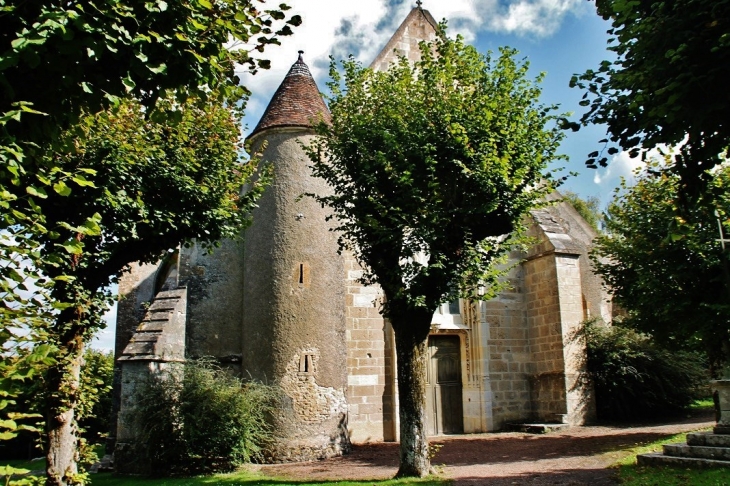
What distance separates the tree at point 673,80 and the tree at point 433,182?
9.39ft

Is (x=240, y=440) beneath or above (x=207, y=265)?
beneath

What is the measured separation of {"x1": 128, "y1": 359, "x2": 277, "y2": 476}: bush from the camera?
11008 mm

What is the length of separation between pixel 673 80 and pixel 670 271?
749cm

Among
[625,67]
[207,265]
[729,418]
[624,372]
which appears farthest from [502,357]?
[625,67]

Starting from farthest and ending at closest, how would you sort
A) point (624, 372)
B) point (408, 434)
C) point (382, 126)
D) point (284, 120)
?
point (624, 372) → point (284, 120) → point (382, 126) → point (408, 434)

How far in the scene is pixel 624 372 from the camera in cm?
1493

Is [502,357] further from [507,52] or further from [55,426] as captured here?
[55,426]

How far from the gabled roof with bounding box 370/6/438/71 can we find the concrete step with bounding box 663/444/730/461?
38.4ft

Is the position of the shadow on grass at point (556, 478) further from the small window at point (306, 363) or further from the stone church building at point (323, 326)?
the small window at point (306, 363)

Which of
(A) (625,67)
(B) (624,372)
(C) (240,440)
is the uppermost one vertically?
(A) (625,67)

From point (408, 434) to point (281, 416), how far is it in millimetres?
3784

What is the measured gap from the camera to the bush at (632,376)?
15133 mm

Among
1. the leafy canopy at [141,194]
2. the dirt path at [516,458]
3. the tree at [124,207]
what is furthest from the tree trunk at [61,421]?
the dirt path at [516,458]

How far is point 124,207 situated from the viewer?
8758mm
